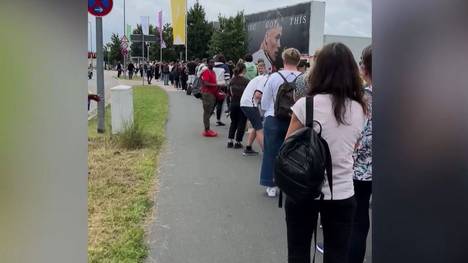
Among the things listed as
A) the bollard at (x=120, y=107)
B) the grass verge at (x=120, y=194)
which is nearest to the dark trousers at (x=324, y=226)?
the grass verge at (x=120, y=194)

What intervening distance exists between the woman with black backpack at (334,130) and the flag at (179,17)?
28.8 metres

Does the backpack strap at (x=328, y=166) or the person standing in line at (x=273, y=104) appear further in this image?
the person standing in line at (x=273, y=104)

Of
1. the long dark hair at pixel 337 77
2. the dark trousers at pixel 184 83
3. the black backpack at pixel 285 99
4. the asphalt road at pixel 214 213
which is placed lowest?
the asphalt road at pixel 214 213

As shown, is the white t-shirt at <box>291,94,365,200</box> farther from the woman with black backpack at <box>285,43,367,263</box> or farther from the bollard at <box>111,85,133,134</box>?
the bollard at <box>111,85,133,134</box>

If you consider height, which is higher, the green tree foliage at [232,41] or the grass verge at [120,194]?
the green tree foliage at [232,41]

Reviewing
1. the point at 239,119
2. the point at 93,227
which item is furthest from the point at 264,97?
the point at 239,119

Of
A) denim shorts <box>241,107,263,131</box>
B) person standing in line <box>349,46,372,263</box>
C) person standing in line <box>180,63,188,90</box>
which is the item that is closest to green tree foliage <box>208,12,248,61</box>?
person standing in line <box>180,63,188,90</box>

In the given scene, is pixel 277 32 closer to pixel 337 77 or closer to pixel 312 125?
pixel 337 77

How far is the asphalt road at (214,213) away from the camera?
4.88 metres

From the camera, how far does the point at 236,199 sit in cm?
677

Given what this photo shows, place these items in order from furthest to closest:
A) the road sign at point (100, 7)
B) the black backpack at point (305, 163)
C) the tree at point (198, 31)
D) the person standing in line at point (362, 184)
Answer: the tree at point (198, 31) → the road sign at point (100, 7) → the person standing in line at point (362, 184) → the black backpack at point (305, 163)

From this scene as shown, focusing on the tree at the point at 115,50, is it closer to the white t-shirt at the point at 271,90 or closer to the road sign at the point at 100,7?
the road sign at the point at 100,7

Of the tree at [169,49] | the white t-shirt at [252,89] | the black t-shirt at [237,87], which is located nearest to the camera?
the white t-shirt at [252,89]
